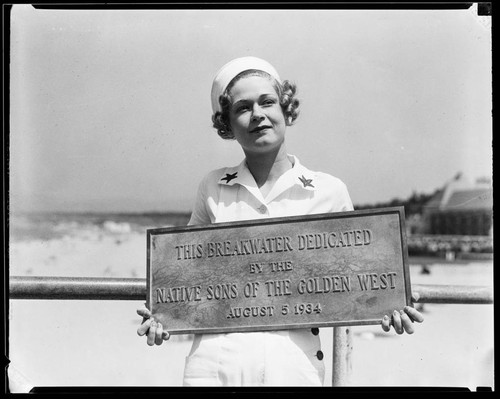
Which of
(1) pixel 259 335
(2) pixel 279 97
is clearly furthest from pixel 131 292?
(2) pixel 279 97

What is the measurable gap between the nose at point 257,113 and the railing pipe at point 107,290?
1.20 meters

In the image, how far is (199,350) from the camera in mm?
3238

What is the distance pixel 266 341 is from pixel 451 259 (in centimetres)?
263

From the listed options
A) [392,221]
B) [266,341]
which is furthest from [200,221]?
[392,221]

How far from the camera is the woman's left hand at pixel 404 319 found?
10.1 feet

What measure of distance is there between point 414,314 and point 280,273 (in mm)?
667

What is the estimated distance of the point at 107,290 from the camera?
3875 millimetres

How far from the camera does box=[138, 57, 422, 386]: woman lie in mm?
3133

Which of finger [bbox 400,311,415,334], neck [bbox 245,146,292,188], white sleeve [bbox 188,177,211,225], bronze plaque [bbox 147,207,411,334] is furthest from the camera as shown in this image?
white sleeve [bbox 188,177,211,225]

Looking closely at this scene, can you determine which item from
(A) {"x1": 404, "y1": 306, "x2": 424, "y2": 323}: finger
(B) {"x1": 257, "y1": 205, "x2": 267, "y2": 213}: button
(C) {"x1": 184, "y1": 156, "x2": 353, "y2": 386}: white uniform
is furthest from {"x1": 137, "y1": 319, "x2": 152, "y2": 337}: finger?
(A) {"x1": 404, "y1": 306, "x2": 424, "y2": 323}: finger

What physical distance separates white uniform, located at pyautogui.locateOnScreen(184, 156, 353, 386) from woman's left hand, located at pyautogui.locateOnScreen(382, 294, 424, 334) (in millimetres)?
364

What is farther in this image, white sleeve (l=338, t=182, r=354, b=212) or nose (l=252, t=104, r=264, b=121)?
white sleeve (l=338, t=182, r=354, b=212)

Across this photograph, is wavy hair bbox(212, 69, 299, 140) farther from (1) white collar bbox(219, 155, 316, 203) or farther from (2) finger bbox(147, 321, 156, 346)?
(2) finger bbox(147, 321, 156, 346)
